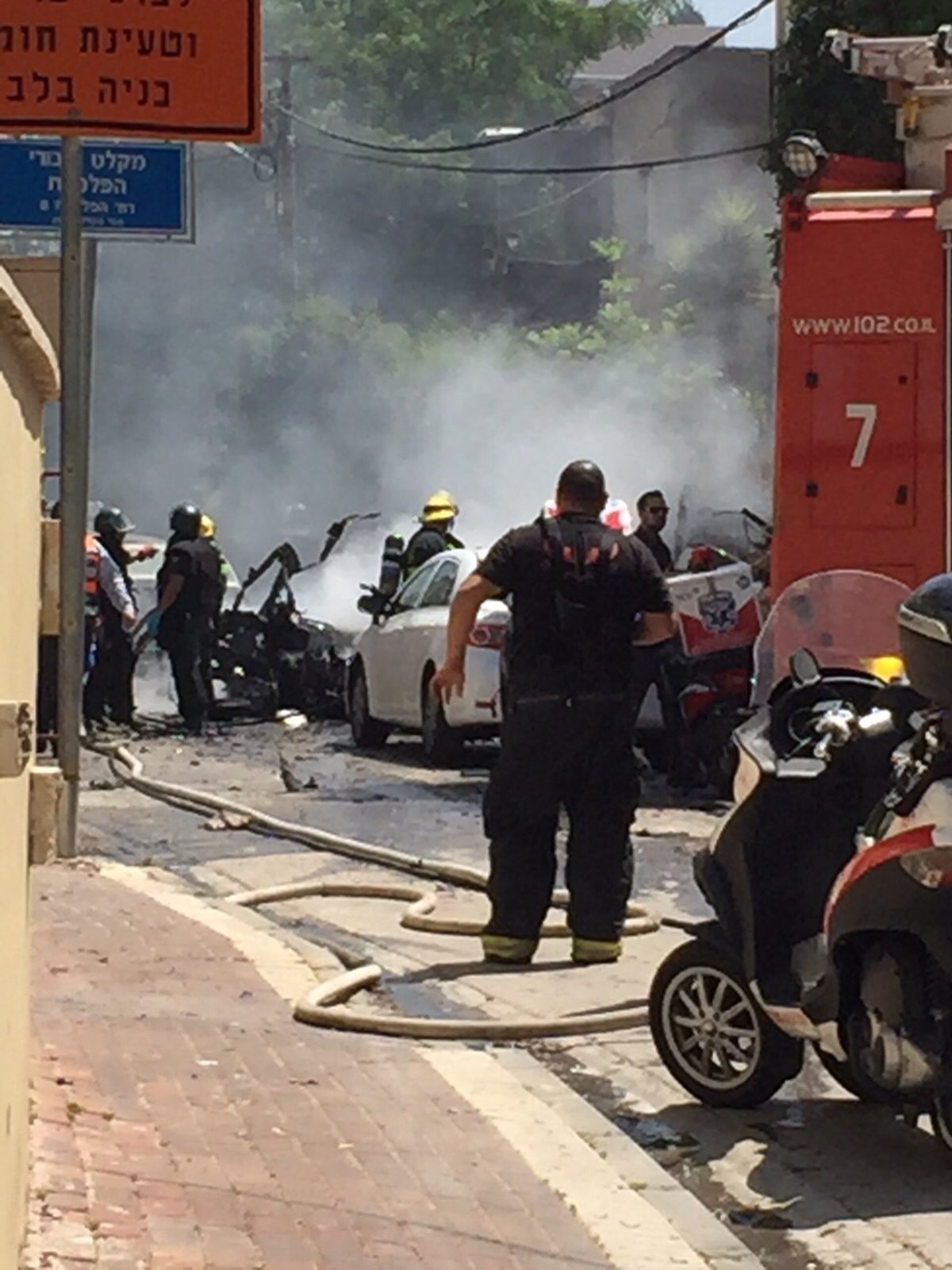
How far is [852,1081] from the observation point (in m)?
6.99

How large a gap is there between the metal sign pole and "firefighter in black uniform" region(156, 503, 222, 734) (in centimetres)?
990

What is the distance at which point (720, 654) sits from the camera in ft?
50.5

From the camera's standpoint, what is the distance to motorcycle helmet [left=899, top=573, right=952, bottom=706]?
602 centimetres

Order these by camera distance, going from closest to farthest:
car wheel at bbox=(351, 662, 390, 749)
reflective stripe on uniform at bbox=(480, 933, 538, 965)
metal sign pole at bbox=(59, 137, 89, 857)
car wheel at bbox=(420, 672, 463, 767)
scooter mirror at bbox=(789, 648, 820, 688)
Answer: scooter mirror at bbox=(789, 648, 820, 688) → metal sign pole at bbox=(59, 137, 89, 857) → reflective stripe on uniform at bbox=(480, 933, 538, 965) → car wheel at bbox=(420, 672, 463, 767) → car wheel at bbox=(351, 662, 390, 749)

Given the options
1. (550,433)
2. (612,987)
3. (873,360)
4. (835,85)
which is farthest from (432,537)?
(550,433)

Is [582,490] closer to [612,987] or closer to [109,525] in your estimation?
[612,987]

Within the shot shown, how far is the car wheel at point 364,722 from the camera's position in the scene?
1919 cm

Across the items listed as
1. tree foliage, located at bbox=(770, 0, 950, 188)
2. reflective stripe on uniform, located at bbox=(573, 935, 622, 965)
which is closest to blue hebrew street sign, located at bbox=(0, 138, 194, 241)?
reflective stripe on uniform, located at bbox=(573, 935, 622, 965)

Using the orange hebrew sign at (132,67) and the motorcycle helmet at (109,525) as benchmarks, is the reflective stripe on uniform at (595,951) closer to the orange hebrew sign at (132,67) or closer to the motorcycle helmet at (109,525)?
the orange hebrew sign at (132,67)

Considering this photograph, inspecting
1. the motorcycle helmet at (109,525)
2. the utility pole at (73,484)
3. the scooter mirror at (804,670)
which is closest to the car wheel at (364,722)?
the motorcycle helmet at (109,525)

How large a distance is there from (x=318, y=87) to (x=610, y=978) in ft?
191

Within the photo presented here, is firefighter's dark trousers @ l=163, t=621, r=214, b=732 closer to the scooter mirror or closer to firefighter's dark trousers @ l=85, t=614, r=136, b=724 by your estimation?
firefighter's dark trousers @ l=85, t=614, r=136, b=724

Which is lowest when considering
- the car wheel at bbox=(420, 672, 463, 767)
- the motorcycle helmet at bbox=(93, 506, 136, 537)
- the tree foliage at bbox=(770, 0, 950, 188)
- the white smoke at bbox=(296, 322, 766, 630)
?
the car wheel at bbox=(420, 672, 463, 767)

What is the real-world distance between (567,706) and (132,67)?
2.75 metres
